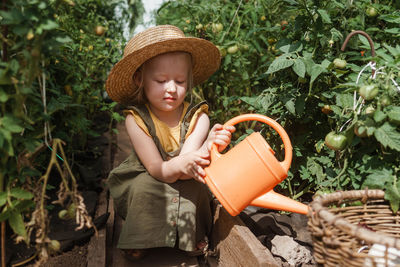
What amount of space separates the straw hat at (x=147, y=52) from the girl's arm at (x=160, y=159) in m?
0.19

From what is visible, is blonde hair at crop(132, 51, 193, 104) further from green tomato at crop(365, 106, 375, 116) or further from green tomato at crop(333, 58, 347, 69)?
green tomato at crop(365, 106, 375, 116)

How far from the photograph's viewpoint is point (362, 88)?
1.38 metres

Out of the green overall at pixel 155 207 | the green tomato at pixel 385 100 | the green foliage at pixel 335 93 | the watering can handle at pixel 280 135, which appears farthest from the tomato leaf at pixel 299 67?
the green overall at pixel 155 207

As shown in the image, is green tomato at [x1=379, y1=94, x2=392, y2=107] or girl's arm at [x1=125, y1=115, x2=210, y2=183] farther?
girl's arm at [x1=125, y1=115, x2=210, y2=183]

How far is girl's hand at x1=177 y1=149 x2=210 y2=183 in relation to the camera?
1666mm

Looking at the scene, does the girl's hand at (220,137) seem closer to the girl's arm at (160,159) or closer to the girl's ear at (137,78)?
the girl's arm at (160,159)

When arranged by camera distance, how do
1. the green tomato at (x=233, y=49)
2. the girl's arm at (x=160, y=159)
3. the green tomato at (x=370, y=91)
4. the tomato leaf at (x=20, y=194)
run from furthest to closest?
the green tomato at (x=233, y=49), the girl's arm at (x=160, y=159), the green tomato at (x=370, y=91), the tomato leaf at (x=20, y=194)

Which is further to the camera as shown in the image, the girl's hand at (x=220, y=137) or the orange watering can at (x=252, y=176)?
the girl's hand at (x=220, y=137)

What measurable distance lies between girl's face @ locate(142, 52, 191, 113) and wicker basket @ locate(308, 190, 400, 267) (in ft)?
2.94

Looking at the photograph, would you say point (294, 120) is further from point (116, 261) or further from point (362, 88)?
point (116, 261)

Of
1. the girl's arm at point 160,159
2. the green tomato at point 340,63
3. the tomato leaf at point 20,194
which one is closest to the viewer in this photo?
the tomato leaf at point 20,194

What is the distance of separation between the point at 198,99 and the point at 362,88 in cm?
188

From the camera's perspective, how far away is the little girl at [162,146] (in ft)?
5.96

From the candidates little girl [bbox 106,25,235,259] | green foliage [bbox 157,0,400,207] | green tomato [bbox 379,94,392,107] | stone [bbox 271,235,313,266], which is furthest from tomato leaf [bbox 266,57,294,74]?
stone [bbox 271,235,313,266]
